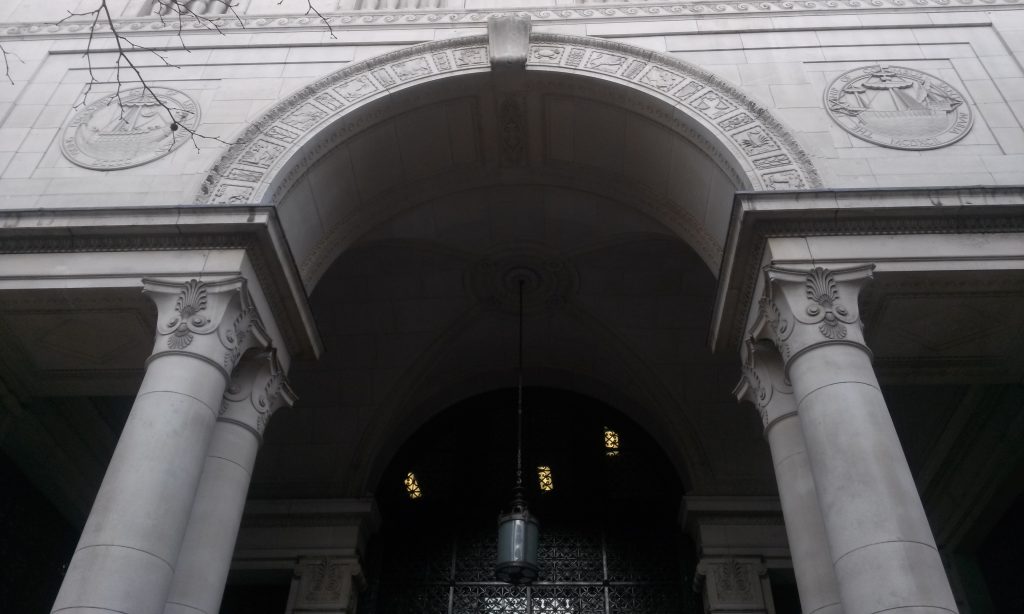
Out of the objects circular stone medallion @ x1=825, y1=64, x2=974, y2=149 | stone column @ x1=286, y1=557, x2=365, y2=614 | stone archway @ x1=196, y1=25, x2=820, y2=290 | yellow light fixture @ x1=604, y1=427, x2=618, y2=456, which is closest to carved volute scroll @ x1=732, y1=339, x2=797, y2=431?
stone archway @ x1=196, y1=25, x2=820, y2=290

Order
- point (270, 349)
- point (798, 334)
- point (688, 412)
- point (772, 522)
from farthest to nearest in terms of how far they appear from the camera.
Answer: point (688, 412), point (772, 522), point (270, 349), point (798, 334)

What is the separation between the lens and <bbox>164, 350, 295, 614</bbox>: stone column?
779 centimetres

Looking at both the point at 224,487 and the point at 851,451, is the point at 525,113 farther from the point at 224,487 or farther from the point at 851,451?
the point at 851,451

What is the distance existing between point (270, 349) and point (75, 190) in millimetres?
2911

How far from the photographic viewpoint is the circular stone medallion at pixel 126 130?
10047mm

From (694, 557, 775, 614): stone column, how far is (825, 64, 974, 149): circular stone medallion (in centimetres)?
611

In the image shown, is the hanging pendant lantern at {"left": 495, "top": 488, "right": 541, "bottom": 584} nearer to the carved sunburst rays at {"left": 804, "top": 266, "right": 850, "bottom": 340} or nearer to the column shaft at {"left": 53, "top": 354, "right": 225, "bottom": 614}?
the column shaft at {"left": 53, "top": 354, "right": 225, "bottom": 614}

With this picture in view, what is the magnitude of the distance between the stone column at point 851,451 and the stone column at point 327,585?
6.96 metres

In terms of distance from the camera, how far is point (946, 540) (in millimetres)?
12117

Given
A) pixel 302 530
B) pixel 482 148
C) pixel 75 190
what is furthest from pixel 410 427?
pixel 75 190

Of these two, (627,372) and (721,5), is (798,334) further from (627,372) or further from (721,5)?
(627,372)

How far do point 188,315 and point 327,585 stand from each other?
552cm

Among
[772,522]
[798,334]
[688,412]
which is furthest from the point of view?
[688,412]

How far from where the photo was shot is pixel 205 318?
8.39m
